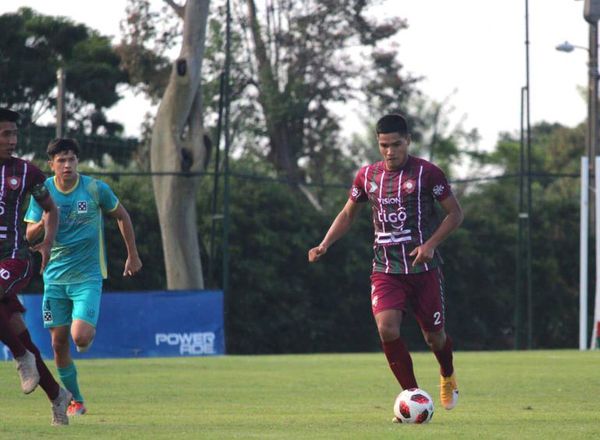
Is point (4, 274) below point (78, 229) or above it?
below

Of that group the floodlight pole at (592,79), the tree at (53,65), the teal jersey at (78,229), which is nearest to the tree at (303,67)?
the tree at (53,65)

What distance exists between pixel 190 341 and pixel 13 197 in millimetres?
15681

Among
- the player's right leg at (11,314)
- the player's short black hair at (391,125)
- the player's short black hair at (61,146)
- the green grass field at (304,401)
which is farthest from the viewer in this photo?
the player's short black hair at (61,146)

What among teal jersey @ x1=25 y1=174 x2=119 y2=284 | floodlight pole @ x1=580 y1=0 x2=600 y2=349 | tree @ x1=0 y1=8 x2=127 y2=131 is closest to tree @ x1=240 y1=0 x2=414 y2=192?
tree @ x1=0 y1=8 x2=127 y2=131

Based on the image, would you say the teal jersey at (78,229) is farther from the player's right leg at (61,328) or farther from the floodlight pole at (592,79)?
the floodlight pole at (592,79)

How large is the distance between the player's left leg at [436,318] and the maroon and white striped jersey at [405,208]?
0.41 feet

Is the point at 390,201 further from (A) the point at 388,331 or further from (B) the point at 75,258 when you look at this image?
(B) the point at 75,258

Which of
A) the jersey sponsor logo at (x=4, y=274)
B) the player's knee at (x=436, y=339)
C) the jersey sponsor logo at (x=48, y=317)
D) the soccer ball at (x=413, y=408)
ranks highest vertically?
the jersey sponsor logo at (x=4, y=274)

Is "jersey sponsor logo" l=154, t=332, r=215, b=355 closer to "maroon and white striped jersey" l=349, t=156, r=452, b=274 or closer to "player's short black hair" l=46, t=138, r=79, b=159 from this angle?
"player's short black hair" l=46, t=138, r=79, b=159

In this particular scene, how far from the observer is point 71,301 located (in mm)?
12156

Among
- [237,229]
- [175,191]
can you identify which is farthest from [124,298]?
[237,229]

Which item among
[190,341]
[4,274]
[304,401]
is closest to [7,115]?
[4,274]

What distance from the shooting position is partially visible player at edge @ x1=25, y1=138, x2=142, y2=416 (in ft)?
38.7

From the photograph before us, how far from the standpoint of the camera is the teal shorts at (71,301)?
1185 centimetres
